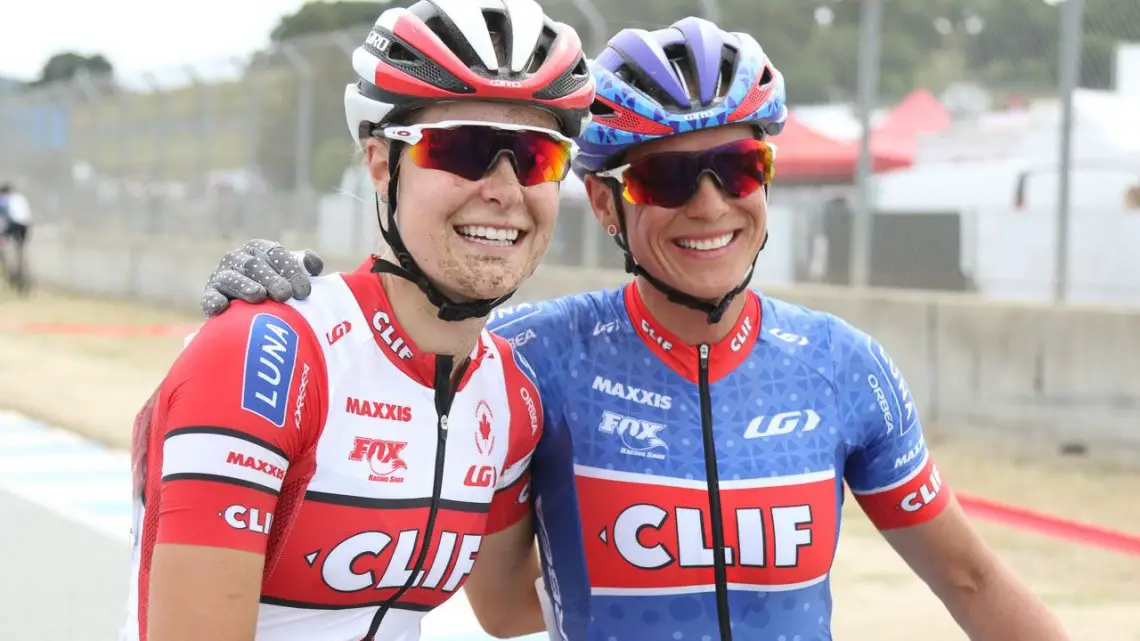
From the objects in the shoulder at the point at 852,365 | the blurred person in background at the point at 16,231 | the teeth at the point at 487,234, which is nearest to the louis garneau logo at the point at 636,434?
the shoulder at the point at 852,365

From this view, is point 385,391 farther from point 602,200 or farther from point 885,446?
point 885,446

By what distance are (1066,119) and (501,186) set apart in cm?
858

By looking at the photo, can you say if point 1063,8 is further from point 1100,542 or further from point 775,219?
point 1100,542

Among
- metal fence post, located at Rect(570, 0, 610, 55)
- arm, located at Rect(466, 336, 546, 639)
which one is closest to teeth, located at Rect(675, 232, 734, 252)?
arm, located at Rect(466, 336, 546, 639)

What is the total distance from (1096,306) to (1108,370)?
1.55ft

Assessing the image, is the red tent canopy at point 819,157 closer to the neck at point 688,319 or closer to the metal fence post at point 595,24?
the metal fence post at point 595,24

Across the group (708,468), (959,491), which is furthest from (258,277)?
(959,491)

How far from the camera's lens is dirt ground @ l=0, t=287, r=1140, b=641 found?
6539mm

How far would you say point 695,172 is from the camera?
3182mm

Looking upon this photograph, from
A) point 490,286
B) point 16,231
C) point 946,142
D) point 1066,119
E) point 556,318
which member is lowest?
point 16,231

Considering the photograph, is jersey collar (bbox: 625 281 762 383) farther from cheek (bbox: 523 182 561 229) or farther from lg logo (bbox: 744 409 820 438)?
cheek (bbox: 523 182 561 229)

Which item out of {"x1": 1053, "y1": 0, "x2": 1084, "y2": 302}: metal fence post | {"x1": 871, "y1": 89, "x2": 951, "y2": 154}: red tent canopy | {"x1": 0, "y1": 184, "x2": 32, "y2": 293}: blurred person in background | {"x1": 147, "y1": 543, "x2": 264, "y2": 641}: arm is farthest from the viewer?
{"x1": 0, "y1": 184, "x2": 32, "y2": 293}: blurred person in background

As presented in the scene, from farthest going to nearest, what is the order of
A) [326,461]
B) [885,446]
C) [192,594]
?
[885,446] → [326,461] → [192,594]

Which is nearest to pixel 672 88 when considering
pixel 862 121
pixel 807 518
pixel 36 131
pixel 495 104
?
A: pixel 495 104
